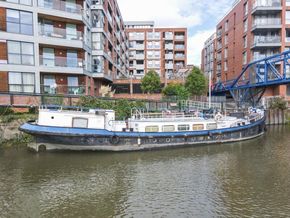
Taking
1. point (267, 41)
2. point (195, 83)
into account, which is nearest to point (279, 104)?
point (267, 41)

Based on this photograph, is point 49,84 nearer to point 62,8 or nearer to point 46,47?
point 46,47

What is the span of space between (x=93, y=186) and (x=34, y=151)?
8.16 meters

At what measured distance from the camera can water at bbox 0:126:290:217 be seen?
9.27m

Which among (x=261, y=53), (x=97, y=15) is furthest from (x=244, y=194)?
(x=261, y=53)

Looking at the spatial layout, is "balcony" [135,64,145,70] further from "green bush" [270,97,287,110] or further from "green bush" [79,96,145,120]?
"green bush" [79,96,145,120]

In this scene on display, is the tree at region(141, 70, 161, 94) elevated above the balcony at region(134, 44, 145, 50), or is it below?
below

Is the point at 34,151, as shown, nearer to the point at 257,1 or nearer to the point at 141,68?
the point at 257,1

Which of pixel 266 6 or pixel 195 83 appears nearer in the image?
pixel 266 6

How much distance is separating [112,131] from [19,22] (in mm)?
17820

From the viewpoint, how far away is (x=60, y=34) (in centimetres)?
2862

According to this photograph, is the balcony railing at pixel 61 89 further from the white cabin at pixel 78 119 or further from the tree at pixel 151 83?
the tree at pixel 151 83

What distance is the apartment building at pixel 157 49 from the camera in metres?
76.0

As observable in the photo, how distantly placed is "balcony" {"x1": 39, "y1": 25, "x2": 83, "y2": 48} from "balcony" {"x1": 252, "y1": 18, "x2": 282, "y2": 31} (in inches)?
1222

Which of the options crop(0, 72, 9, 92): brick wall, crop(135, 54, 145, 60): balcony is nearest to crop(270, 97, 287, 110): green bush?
crop(0, 72, 9, 92): brick wall
